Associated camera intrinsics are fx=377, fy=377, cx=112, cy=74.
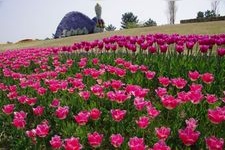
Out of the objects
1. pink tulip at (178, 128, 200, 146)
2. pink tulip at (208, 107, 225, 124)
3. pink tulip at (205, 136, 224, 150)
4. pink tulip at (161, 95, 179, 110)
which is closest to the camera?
pink tulip at (205, 136, 224, 150)

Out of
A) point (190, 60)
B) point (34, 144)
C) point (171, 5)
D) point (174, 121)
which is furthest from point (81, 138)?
point (171, 5)

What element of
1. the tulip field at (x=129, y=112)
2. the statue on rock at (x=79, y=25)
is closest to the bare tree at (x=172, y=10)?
the statue on rock at (x=79, y=25)

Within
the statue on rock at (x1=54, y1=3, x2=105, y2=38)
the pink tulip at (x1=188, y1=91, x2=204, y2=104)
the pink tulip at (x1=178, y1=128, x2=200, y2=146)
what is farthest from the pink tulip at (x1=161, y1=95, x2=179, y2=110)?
the statue on rock at (x1=54, y1=3, x2=105, y2=38)

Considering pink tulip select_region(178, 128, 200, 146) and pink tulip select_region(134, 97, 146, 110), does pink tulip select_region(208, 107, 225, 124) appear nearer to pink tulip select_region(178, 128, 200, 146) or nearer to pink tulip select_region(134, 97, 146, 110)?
pink tulip select_region(178, 128, 200, 146)

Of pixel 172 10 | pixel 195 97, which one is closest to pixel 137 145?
pixel 195 97

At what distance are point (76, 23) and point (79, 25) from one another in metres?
0.51

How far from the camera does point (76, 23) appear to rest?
44719 mm

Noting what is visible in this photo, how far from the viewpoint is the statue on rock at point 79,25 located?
1740 inches

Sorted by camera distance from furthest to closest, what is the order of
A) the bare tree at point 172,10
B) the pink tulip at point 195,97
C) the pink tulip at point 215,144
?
the bare tree at point 172,10 → the pink tulip at point 195,97 → the pink tulip at point 215,144

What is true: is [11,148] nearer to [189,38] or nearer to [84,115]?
[84,115]

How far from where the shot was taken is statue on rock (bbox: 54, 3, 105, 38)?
44188 mm

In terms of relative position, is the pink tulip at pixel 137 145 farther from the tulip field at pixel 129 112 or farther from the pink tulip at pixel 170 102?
the pink tulip at pixel 170 102

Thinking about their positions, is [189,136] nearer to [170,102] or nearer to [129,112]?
[170,102]

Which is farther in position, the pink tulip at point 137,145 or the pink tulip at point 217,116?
the pink tulip at point 217,116
